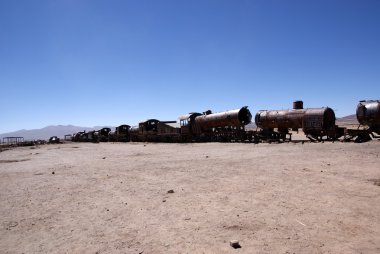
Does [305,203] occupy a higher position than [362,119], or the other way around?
[362,119]

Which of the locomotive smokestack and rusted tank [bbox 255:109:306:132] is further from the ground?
the locomotive smokestack

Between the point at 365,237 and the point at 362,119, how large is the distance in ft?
77.9

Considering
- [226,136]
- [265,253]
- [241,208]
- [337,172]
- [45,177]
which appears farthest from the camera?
[226,136]

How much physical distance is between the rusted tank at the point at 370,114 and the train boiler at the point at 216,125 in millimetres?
11353

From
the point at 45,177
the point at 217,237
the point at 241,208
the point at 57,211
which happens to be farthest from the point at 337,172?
the point at 45,177

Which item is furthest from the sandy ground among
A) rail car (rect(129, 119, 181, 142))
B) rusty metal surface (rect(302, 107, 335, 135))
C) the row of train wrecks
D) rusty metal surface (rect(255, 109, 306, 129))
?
rail car (rect(129, 119, 181, 142))

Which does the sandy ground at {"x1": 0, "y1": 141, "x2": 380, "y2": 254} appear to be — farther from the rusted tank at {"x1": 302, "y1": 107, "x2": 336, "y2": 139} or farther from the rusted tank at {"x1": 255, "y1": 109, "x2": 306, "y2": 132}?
the rusted tank at {"x1": 255, "y1": 109, "x2": 306, "y2": 132}

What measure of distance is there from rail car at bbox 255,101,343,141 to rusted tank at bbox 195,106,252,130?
57.2 inches

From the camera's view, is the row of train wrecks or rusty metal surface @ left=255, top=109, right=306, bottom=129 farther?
rusty metal surface @ left=255, top=109, right=306, bottom=129

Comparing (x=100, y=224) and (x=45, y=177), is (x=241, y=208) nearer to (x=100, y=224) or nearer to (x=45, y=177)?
(x=100, y=224)

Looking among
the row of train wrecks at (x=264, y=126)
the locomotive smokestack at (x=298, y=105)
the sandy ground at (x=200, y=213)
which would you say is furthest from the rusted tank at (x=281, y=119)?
the sandy ground at (x=200, y=213)

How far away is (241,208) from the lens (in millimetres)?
6965

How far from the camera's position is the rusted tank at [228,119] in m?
33.3

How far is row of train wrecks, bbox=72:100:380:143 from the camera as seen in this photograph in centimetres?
2533
